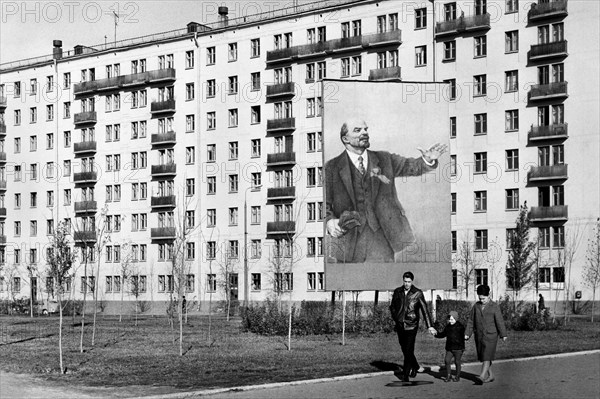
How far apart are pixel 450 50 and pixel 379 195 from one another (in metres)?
41.1

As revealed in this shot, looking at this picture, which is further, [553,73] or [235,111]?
[235,111]

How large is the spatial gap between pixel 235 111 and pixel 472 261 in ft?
87.0

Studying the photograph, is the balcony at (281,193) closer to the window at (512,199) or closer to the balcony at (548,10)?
the window at (512,199)

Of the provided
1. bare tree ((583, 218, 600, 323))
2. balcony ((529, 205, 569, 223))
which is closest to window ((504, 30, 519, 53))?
balcony ((529, 205, 569, 223))

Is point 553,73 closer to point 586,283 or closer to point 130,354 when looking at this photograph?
point 586,283

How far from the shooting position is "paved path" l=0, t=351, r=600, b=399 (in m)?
17.2

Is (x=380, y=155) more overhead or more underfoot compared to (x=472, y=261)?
more overhead

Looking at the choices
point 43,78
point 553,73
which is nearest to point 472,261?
point 553,73

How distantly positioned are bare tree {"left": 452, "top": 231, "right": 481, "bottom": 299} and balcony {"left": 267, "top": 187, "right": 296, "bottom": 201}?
15640 millimetres

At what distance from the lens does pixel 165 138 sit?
299 feet

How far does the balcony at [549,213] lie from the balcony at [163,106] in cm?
3456

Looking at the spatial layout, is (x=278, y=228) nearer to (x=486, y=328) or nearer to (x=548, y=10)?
(x=548, y=10)

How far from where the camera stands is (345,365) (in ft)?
76.1

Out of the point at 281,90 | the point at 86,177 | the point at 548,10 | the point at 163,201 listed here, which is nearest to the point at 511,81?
the point at 548,10
